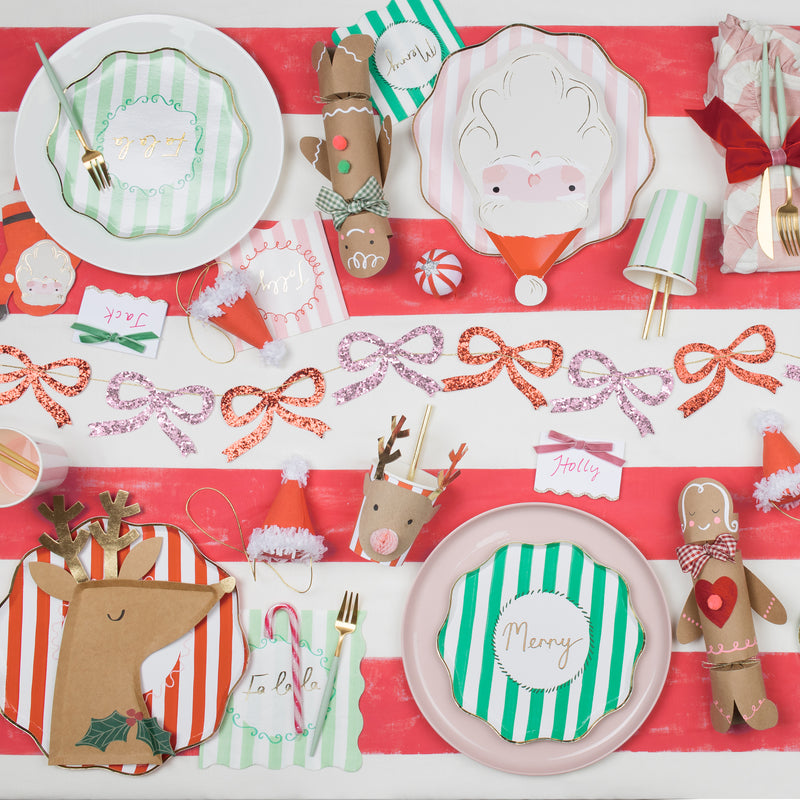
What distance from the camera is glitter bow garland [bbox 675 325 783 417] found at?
129 centimetres

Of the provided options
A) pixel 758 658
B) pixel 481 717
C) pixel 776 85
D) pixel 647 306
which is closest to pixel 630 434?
pixel 647 306

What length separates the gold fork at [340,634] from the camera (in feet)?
4.07

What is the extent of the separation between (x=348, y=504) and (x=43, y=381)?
0.64 meters

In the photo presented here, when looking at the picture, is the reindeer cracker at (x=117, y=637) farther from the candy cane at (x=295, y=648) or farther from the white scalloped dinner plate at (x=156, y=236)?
the white scalloped dinner plate at (x=156, y=236)

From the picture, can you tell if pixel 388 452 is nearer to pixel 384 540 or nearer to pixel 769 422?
pixel 384 540

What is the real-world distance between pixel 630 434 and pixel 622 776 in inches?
24.6

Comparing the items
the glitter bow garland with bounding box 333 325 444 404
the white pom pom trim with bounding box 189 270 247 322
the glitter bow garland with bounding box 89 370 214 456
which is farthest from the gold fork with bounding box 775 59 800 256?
the glitter bow garland with bounding box 89 370 214 456

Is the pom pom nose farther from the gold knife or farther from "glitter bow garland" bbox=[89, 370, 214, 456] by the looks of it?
the gold knife

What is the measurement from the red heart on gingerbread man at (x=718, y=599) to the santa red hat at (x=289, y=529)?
2.19 feet

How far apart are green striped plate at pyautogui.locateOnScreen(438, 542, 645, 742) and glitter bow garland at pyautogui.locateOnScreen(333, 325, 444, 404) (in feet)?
1.20

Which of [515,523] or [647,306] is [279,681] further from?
[647,306]

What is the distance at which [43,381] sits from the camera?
1.33 m

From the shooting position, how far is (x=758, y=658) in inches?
47.9

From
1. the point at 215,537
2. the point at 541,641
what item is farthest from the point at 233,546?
the point at 541,641
